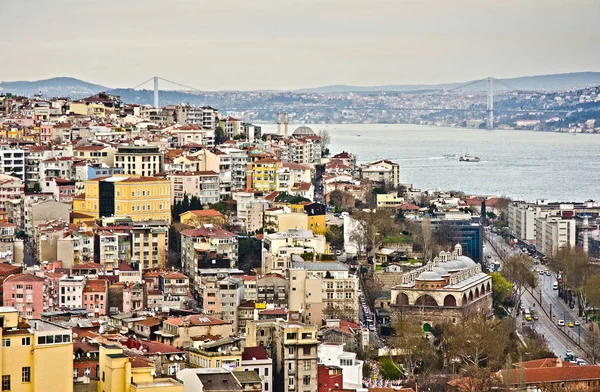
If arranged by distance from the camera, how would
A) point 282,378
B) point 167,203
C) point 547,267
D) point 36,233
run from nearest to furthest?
point 282,378 → point 36,233 → point 167,203 → point 547,267

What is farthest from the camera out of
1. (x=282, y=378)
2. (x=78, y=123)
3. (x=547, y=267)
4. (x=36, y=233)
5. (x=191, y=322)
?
(x=78, y=123)

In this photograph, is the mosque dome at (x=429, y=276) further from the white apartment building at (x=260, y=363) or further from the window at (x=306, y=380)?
the white apartment building at (x=260, y=363)

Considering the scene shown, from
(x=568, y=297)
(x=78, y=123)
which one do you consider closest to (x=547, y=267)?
(x=568, y=297)

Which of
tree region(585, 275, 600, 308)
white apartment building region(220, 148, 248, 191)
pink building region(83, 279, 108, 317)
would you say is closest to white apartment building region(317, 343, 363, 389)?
pink building region(83, 279, 108, 317)

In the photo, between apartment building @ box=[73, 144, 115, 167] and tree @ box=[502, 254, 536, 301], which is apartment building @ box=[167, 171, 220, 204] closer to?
apartment building @ box=[73, 144, 115, 167]

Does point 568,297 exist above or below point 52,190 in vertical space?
below

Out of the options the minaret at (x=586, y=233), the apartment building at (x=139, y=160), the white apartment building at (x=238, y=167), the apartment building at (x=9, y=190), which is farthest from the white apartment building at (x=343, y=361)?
the minaret at (x=586, y=233)

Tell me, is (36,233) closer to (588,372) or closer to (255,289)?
(255,289)

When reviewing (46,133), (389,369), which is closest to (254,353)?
(389,369)
